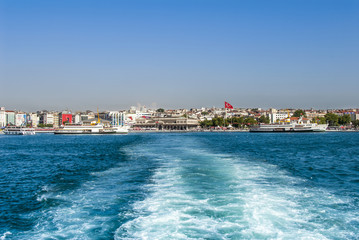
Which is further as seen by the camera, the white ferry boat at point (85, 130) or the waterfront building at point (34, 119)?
the waterfront building at point (34, 119)

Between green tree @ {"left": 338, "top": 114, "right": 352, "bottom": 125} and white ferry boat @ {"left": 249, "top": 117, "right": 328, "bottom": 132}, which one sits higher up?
green tree @ {"left": 338, "top": 114, "right": 352, "bottom": 125}

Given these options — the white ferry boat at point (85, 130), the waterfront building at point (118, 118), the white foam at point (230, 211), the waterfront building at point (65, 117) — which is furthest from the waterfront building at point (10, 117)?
the white foam at point (230, 211)

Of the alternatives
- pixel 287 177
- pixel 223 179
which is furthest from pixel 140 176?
pixel 287 177

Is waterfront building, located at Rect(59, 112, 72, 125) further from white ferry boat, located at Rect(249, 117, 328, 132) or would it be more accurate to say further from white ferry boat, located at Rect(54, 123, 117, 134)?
white ferry boat, located at Rect(249, 117, 328, 132)

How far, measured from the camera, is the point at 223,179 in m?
11.0

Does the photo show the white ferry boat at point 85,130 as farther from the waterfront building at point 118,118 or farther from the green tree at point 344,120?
the green tree at point 344,120

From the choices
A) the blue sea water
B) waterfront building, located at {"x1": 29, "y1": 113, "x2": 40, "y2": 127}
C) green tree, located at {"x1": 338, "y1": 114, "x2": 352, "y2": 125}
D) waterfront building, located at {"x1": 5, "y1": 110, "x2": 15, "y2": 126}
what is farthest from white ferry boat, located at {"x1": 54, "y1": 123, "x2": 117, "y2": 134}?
green tree, located at {"x1": 338, "y1": 114, "x2": 352, "y2": 125}

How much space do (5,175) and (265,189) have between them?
1028 centimetres

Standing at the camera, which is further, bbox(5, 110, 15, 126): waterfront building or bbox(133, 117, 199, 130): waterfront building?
bbox(5, 110, 15, 126): waterfront building

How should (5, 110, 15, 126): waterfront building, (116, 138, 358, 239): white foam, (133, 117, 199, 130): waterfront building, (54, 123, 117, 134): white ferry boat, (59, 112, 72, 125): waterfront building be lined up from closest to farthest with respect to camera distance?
(116, 138, 358, 239): white foam → (54, 123, 117, 134): white ferry boat → (133, 117, 199, 130): waterfront building → (5, 110, 15, 126): waterfront building → (59, 112, 72, 125): waterfront building

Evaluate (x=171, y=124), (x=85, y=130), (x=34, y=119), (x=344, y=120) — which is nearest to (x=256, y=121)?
(x=344, y=120)

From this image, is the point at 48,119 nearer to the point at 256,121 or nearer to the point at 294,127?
the point at 256,121

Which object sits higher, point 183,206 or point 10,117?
point 10,117

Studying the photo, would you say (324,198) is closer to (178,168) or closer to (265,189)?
(265,189)
